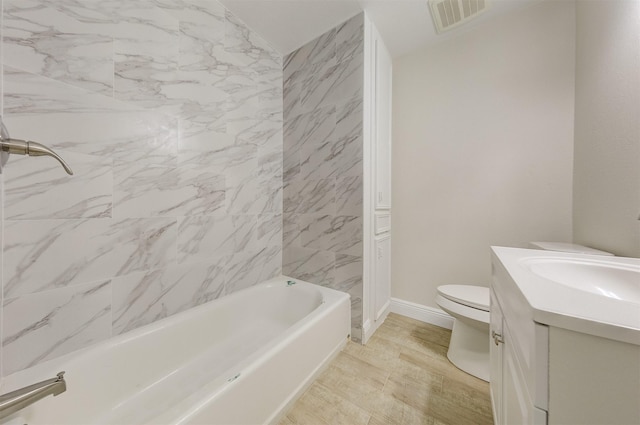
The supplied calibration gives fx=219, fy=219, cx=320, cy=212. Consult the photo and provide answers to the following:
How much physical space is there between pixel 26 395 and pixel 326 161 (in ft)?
5.46

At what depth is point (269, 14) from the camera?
60.8 inches

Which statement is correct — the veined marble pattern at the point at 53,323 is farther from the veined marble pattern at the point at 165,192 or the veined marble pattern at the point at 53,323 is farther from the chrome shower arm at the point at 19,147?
the chrome shower arm at the point at 19,147

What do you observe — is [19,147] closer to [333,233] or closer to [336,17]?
[333,233]

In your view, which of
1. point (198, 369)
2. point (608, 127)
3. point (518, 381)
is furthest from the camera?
point (198, 369)

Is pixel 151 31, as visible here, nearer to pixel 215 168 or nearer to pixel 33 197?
pixel 215 168

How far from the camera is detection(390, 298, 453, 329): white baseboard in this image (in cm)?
172

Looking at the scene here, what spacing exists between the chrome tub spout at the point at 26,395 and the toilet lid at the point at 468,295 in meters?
1.74

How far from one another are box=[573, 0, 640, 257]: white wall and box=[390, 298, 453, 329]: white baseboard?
0.97m

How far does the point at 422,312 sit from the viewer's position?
1.82m

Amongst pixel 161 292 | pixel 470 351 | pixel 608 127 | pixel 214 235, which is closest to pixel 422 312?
pixel 470 351

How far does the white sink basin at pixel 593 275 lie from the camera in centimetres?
63

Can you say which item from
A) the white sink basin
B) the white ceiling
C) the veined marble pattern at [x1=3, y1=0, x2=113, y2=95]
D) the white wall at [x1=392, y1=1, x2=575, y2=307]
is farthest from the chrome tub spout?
the white ceiling

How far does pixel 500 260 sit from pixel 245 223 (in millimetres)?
1484

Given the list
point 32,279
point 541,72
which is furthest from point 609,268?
point 32,279
